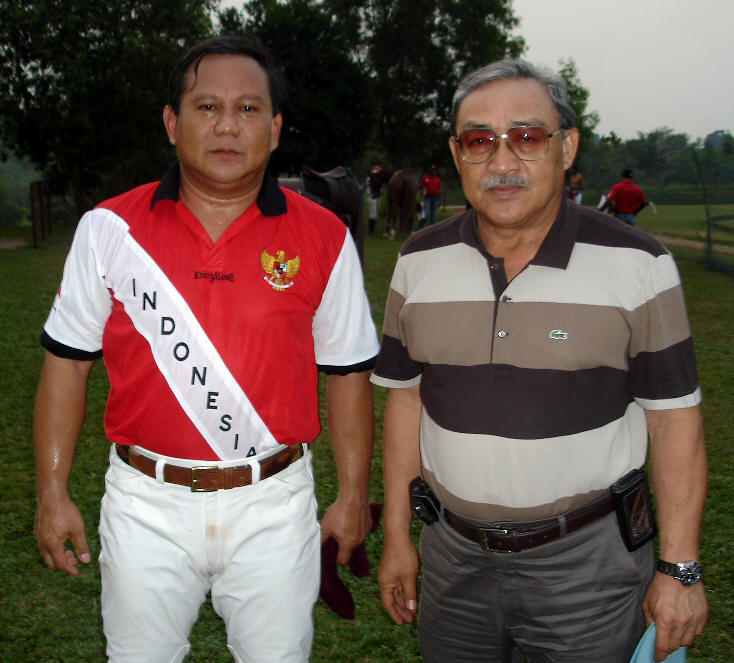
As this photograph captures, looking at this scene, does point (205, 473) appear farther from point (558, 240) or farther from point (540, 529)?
point (558, 240)

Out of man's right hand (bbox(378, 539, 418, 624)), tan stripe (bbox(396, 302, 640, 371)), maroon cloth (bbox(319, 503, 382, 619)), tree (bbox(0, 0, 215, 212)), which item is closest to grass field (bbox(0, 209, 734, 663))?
maroon cloth (bbox(319, 503, 382, 619))

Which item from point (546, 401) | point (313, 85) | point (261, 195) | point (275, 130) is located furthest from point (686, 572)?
point (313, 85)

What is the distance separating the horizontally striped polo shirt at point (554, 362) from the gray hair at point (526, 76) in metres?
0.27

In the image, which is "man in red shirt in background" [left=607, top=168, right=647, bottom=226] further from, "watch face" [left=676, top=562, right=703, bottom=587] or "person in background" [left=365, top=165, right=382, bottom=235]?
"watch face" [left=676, top=562, right=703, bottom=587]

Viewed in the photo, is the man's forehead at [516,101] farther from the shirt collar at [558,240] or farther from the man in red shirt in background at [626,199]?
the man in red shirt in background at [626,199]

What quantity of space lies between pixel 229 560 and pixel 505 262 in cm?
122

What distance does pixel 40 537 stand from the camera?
253 centimetres

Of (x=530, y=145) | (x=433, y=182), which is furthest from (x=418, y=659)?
(x=433, y=182)

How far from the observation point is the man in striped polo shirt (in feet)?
7.00

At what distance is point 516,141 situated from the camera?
226cm

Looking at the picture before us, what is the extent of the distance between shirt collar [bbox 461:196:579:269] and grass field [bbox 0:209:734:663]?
2312 mm

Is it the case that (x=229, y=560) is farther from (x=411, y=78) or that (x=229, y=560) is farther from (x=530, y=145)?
(x=411, y=78)

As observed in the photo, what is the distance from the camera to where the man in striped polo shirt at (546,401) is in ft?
7.00

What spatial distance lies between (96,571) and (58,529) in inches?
85.5
